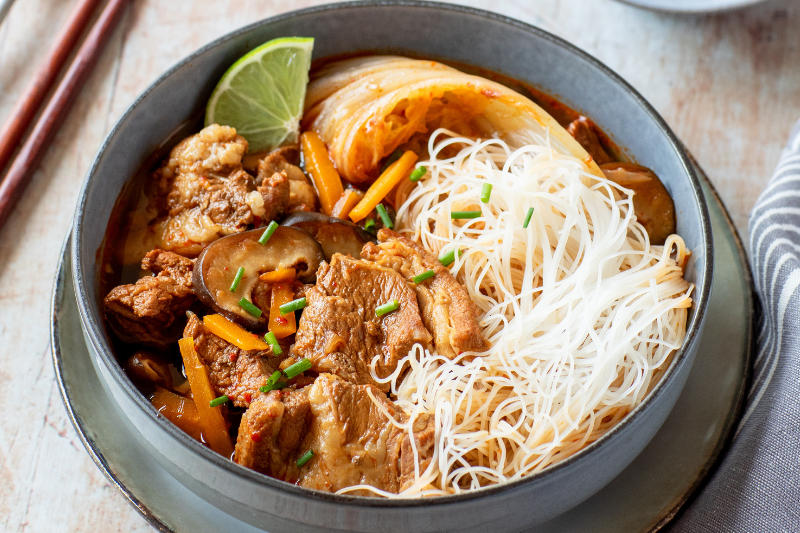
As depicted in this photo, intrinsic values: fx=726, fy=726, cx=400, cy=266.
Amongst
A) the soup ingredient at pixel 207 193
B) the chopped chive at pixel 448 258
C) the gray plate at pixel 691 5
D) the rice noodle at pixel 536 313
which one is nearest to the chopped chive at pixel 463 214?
the rice noodle at pixel 536 313

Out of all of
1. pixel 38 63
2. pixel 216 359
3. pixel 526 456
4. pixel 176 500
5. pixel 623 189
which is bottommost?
pixel 176 500

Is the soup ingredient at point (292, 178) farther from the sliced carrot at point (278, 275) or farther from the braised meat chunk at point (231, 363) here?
the braised meat chunk at point (231, 363)

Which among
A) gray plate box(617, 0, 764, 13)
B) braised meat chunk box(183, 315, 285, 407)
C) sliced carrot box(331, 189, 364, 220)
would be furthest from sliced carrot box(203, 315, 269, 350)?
gray plate box(617, 0, 764, 13)

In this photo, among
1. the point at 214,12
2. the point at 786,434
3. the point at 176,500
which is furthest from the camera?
the point at 214,12

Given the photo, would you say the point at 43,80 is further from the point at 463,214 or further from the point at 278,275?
the point at 463,214

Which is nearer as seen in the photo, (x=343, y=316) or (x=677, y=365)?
(x=677, y=365)

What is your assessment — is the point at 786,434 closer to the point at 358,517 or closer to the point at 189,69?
the point at 358,517

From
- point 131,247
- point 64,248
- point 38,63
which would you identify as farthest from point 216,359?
point 38,63
